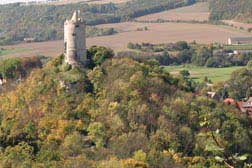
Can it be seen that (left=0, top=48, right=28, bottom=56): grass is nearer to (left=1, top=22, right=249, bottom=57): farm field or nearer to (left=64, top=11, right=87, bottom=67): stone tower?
(left=1, top=22, right=249, bottom=57): farm field

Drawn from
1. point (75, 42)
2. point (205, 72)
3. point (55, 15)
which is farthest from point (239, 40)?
point (75, 42)

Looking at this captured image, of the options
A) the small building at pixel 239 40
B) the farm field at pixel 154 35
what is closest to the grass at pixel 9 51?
the farm field at pixel 154 35

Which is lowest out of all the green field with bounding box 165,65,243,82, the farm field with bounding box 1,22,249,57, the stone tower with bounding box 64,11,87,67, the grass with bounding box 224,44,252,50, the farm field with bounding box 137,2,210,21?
the green field with bounding box 165,65,243,82

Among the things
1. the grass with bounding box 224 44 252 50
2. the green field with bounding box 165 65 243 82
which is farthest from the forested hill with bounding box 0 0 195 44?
the green field with bounding box 165 65 243 82

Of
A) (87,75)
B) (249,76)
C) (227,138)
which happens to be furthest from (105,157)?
(249,76)

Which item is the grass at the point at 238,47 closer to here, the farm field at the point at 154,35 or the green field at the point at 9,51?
the farm field at the point at 154,35

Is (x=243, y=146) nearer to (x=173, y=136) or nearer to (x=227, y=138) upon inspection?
(x=227, y=138)
